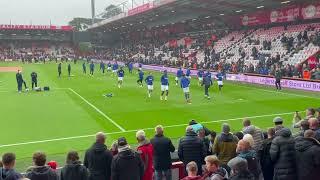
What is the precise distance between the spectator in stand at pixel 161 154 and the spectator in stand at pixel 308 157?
3053 millimetres

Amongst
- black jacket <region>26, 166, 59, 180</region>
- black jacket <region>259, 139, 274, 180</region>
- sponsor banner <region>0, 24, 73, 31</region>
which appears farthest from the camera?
sponsor banner <region>0, 24, 73, 31</region>

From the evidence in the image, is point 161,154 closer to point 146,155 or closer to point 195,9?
point 146,155

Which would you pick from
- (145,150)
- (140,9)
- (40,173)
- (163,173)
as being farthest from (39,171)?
(140,9)

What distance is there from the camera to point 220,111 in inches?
942

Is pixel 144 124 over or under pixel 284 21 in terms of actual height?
under

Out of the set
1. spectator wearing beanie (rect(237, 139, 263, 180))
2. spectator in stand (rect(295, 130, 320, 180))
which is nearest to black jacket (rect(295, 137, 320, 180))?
spectator in stand (rect(295, 130, 320, 180))

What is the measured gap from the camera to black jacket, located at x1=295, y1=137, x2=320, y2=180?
832 cm

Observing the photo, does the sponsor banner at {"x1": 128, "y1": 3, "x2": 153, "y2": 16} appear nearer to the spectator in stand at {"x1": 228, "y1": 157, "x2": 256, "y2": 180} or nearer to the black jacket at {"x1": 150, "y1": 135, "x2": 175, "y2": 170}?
the black jacket at {"x1": 150, "y1": 135, "x2": 175, "y2": 170}

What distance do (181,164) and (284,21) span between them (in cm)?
4237

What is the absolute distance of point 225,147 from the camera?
30.8 feet

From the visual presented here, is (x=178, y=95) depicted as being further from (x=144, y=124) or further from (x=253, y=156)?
(x=253, y=156)

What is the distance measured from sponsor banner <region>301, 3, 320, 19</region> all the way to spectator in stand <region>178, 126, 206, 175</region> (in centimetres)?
3886

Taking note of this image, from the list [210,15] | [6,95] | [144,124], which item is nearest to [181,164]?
[144,124]

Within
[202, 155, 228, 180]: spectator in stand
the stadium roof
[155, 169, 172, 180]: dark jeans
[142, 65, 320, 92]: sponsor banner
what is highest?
the stadium roof
